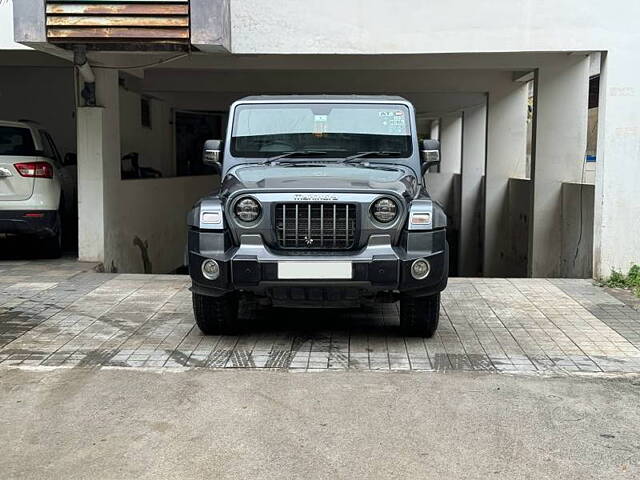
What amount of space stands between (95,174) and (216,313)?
192 inches

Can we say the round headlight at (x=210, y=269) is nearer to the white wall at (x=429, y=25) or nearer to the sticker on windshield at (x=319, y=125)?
the sticker on windshield at (x=319, y=125)

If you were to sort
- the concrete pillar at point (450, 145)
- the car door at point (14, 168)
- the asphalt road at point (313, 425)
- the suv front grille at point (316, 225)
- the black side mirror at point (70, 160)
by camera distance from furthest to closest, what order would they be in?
1. the concrete pillar at point (450, 145)
2. the black side mirror at point (70, 160)
3. the car door at point (14, 168)
4. the suv front grille at point (316, 225)
5. the asphalt road at point (313, 425)

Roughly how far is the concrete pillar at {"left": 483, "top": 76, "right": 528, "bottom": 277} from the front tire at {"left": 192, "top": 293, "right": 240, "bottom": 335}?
34.9ft

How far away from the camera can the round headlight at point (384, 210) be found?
587 centimetres

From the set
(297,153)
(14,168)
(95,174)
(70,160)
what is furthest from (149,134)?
(297,153)

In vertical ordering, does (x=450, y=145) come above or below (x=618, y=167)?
above

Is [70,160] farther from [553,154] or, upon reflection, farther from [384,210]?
[384,210]

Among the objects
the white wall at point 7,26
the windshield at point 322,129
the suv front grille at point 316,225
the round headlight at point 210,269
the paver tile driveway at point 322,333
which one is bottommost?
the paver tile driveway at point 322,333

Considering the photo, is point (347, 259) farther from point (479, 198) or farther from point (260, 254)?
point (479, 198)

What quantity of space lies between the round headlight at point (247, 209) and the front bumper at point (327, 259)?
0.14 meters

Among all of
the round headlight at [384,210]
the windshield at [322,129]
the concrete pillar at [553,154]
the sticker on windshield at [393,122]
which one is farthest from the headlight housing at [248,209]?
the concrete pillar at [553,154]

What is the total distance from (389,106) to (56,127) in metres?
9.86

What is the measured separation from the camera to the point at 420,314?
20.5ft

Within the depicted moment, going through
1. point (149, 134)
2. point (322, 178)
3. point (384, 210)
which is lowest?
point (384, 210)
